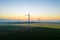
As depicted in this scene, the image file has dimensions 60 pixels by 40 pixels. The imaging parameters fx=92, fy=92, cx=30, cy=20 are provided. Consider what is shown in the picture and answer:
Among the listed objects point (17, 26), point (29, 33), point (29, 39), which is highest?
point (17, 26)

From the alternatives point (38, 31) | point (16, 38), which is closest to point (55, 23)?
point (38, 31)

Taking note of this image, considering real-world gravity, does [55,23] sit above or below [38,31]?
above

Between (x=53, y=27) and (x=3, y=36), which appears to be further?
(x=53, y=27)

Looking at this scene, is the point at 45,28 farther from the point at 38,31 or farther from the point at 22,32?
the point at 22,32
